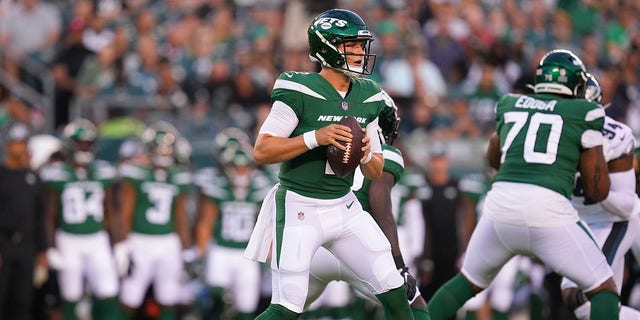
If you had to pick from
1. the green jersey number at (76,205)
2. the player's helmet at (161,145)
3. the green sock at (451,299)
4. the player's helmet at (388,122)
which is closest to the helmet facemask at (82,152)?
the green jersey number at (76,205)

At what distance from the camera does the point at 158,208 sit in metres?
11.0

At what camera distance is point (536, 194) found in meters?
6.91

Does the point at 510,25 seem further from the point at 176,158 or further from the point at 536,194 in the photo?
the point at 536,194

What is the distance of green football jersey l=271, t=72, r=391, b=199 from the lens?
620 centimetres

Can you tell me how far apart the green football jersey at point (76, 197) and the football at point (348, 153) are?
5016mm

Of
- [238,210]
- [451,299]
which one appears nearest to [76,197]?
[238,210]

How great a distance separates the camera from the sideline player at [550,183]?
6.87 meters

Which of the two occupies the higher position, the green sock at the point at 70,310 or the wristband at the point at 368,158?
the wristband at the point at 368,158

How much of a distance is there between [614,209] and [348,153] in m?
2.07

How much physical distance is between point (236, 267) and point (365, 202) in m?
4.18

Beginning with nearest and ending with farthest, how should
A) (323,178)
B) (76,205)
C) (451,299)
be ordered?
(323,178) < (451,299) < (76,205)

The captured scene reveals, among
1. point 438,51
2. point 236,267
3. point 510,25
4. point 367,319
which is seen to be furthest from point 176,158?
point 510,25

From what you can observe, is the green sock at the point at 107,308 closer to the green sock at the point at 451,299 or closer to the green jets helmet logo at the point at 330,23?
the green sock at the point at 451,299

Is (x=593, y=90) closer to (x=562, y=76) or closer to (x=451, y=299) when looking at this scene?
(x=562, y=76)
